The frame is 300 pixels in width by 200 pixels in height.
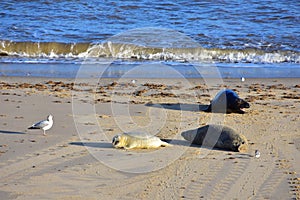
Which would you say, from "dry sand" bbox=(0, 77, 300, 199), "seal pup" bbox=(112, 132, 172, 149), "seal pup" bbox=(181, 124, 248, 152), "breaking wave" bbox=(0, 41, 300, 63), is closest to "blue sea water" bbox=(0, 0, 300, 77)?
"breaking wave" bbox=(0, 41, 300, 63)

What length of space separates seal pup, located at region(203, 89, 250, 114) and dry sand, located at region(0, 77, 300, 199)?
0.45 ft

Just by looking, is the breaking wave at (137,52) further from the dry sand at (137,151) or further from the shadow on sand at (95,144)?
the shadow on sand at (95,144)

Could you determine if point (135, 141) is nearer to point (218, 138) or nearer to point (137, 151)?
point (137, 151)

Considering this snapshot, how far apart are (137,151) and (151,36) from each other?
12.1 m

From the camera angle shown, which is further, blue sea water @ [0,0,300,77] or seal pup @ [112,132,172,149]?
blue sea water @ [0,0,300,77]

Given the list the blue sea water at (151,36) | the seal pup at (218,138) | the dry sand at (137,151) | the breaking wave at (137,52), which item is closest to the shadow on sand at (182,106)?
the dry sand at (137,151)

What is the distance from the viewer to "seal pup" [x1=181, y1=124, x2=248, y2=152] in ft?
22.5

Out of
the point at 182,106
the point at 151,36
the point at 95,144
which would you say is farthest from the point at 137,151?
the point at 151,36

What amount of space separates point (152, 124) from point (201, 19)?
13941 mm

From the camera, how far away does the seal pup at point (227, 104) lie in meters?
8.74

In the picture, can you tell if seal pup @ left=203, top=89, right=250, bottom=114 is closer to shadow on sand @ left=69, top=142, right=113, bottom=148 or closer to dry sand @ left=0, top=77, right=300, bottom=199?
dry sand @ left=0, top=77, right=300, bottom=199

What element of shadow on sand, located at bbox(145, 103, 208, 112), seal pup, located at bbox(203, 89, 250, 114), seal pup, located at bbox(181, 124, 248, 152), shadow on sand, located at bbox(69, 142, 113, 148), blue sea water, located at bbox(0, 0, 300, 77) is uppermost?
seal pup, located at bbox(181, 124, 248, 152)

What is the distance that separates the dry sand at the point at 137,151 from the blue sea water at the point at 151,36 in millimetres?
2575

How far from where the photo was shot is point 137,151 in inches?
267
